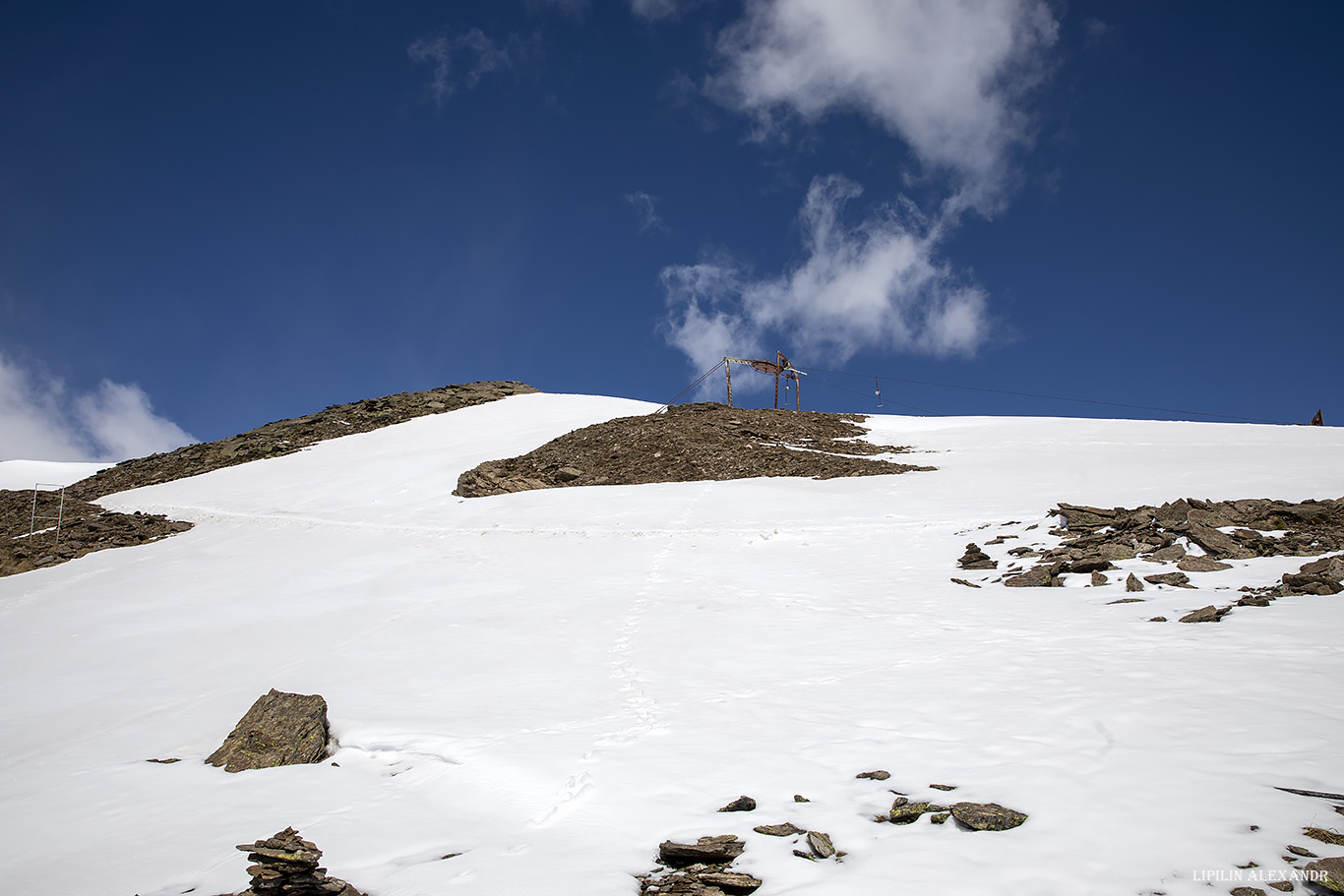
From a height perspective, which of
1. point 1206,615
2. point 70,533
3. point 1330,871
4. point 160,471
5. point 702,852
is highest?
point 160,471

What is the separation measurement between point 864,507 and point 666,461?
961cm

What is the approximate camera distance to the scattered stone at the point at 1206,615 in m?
8.84

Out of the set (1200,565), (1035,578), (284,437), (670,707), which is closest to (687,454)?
(1035,578)

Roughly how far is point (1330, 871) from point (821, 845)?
2634mm

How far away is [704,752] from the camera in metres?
6.29

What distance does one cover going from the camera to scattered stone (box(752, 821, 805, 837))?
15.3 ft

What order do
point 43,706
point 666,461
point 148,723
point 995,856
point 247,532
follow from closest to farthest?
point 995,856, point 148,723, point 43,706, point 247,532, point 666,461

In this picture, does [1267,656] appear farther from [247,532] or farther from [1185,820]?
[247,532]

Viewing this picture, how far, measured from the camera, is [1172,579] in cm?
1071

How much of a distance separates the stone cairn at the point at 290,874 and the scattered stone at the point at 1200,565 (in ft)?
41.2

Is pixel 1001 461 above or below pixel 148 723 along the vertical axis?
above

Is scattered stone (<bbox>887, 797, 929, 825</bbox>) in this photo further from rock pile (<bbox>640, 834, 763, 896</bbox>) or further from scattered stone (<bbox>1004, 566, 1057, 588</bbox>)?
scattered stone (<bbox>1004, 566, 1057, 588</bbox>)

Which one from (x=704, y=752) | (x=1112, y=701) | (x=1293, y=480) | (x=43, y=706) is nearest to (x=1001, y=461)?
(x=1293, y=480)

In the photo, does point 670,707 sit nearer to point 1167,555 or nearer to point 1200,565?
point 1200,565
